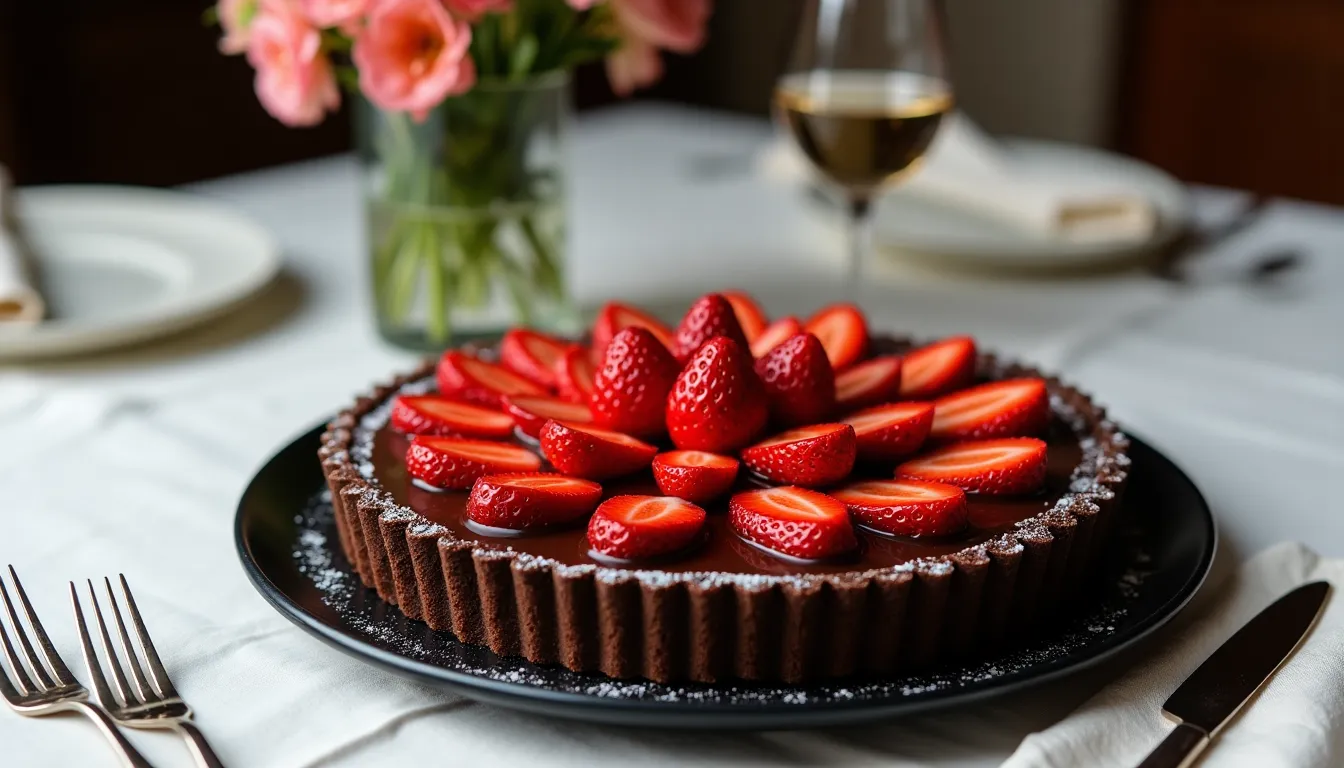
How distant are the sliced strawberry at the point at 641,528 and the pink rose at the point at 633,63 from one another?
2.85ft

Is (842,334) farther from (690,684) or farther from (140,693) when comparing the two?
(140,693)

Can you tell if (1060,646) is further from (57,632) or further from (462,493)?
(57,632)

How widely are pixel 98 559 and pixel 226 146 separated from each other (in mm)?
3348

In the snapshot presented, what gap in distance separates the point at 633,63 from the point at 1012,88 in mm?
3692

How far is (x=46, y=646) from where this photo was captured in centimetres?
102

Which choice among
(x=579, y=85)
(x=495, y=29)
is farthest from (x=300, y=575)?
(x=579, y=85)

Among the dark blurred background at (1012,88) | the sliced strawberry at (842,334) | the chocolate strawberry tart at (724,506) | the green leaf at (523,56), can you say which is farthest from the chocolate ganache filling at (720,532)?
the dark blurred background at (1012,88)

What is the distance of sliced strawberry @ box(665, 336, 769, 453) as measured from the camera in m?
1.13

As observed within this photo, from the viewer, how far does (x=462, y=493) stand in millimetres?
1146

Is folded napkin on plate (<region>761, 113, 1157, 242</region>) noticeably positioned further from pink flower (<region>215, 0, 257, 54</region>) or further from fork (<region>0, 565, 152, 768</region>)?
fork (<region>0, 565, 152, 768</region>)

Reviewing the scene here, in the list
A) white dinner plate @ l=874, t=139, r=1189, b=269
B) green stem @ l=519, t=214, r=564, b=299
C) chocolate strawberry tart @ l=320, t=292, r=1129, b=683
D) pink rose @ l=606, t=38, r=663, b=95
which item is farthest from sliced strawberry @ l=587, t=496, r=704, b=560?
white dinner plate @ l=874, t=139, r=1189, b=269

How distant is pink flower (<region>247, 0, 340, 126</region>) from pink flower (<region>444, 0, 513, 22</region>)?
19 centimetres

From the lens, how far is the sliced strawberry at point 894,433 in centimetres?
Result: 118

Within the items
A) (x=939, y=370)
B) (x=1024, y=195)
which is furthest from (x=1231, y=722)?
(x=1024, y=195)
